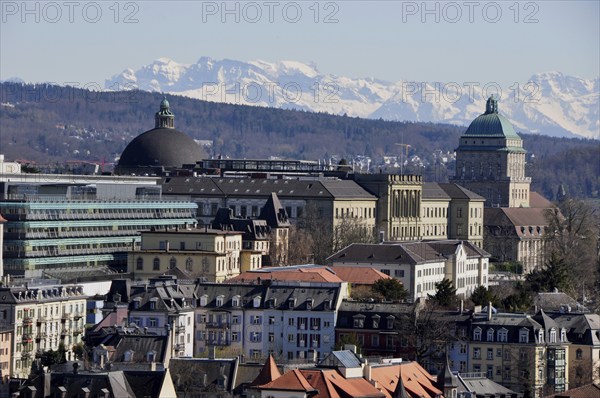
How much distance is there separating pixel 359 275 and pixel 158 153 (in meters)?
59.3

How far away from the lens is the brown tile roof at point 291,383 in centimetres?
8450

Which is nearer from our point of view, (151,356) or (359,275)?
(151,356)

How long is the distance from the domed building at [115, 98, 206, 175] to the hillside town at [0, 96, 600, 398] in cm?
374

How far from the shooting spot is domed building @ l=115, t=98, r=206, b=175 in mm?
185250

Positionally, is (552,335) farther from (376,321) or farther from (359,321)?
(359,321)

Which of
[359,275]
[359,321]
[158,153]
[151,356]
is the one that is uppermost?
[158,153]

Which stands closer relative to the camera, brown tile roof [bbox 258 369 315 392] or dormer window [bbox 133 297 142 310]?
brown tile roof [bbox 258 369 315 392]

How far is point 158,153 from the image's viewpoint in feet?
618

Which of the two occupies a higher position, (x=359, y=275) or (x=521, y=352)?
(x=359, y=275)

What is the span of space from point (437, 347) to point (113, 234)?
41970 millimetres

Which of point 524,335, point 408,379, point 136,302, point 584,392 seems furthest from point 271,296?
point 408,379

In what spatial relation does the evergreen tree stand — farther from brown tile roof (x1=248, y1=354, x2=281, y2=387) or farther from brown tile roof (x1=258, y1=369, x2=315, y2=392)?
brown tile roof (x1=258, y1=369, x2=315, y2=392)

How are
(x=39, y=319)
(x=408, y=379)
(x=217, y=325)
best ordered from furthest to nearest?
(x=217, y=325) < (x=39, y=319) < (x=408, y=379)

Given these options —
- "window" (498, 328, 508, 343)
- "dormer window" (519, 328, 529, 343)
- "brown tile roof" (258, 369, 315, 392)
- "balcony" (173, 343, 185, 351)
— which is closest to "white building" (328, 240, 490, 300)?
"window" (498, 328, 508, 343)
